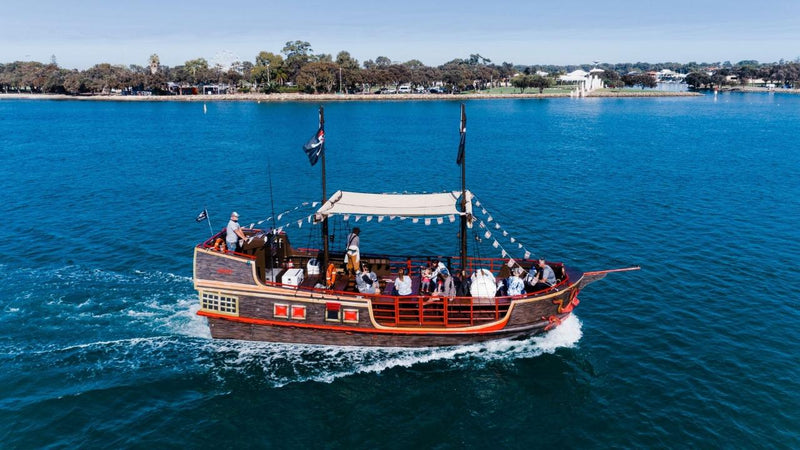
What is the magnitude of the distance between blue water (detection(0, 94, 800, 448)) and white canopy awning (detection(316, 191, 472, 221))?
6621 mm

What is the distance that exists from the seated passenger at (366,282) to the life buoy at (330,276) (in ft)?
4.06

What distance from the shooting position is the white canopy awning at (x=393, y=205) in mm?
25969

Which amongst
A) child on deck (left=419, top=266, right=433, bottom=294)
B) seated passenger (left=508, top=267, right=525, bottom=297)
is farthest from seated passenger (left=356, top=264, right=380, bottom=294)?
seated passenger (left=508, top=267, right=525, bottom=297)

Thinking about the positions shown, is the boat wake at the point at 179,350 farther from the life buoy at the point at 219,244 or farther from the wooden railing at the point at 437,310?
the life buoy at the point at 219,244

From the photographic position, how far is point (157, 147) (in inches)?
3659

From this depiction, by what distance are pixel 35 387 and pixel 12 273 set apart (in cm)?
1544

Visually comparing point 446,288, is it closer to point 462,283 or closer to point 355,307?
point 462,283

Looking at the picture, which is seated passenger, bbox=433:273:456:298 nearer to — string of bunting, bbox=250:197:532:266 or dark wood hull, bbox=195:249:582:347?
dark wood hull, bbox=195:249:582:347

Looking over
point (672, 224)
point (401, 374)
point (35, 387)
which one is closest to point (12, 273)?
point (35, 387)

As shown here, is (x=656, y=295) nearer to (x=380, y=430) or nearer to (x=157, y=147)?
(x=380, y=430)

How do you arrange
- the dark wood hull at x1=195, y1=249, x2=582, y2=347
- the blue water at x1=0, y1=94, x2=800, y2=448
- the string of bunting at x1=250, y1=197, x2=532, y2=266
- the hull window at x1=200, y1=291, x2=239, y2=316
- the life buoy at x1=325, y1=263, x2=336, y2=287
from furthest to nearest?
the string of bunting at x1=250, y1=197, x2=532, y2=266 → the life buoy at x1=325, y1=263, x2=336, y2=287 → the hull window at x1=200, y1=291, x2=239, y2=316 → the dark wood hull at x1=195, y1=249, x2=582, y2=347 → the blue water at x1=0, y1=94, x2=800, y2=448

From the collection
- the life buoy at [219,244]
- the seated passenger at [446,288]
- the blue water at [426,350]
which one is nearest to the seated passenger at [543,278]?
the blue water at [426,350]

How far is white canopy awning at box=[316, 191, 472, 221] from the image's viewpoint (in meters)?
26.0

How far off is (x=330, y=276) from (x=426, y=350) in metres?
5.87
